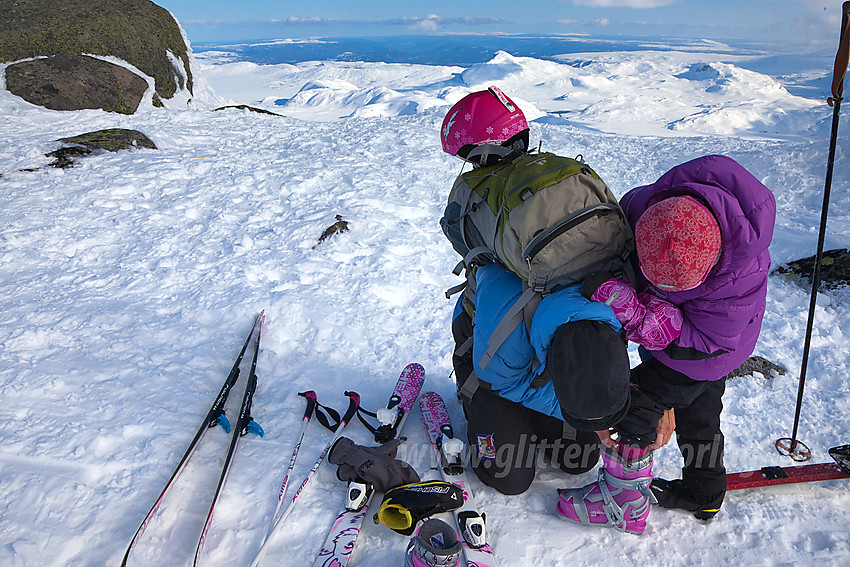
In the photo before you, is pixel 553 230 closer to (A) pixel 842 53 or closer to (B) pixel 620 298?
(B) pixel 620 298

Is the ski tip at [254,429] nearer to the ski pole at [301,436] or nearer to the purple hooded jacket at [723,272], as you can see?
the ski pole at [301,436]

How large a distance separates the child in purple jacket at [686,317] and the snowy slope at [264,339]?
0.17 meters

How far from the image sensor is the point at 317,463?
2652mm

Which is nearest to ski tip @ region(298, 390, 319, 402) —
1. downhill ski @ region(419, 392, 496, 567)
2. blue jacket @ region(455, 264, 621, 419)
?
downhill ski @ region(419, 392, 496, 567)

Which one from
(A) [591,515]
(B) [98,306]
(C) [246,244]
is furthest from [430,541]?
(C) [246,244]

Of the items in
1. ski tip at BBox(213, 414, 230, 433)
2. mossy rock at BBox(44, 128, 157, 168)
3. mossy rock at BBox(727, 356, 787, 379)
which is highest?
mossy rock at BBox(44, 128, 157, 168)

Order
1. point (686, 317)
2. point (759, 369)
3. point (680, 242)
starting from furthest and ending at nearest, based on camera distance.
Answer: point (759, 369) < point (686, 317) < point (680, 242)

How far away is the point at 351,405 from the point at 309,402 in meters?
0.28

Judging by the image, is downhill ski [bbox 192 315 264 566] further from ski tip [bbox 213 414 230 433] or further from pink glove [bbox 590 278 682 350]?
pink glove [bbox 590 278 682 350]

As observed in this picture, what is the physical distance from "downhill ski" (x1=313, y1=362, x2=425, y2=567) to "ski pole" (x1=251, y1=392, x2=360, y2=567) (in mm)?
93

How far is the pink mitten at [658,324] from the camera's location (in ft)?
5.94

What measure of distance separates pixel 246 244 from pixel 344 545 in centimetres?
398

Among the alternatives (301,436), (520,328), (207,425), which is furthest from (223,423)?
(520,328)

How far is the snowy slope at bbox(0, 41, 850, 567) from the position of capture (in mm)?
2273
